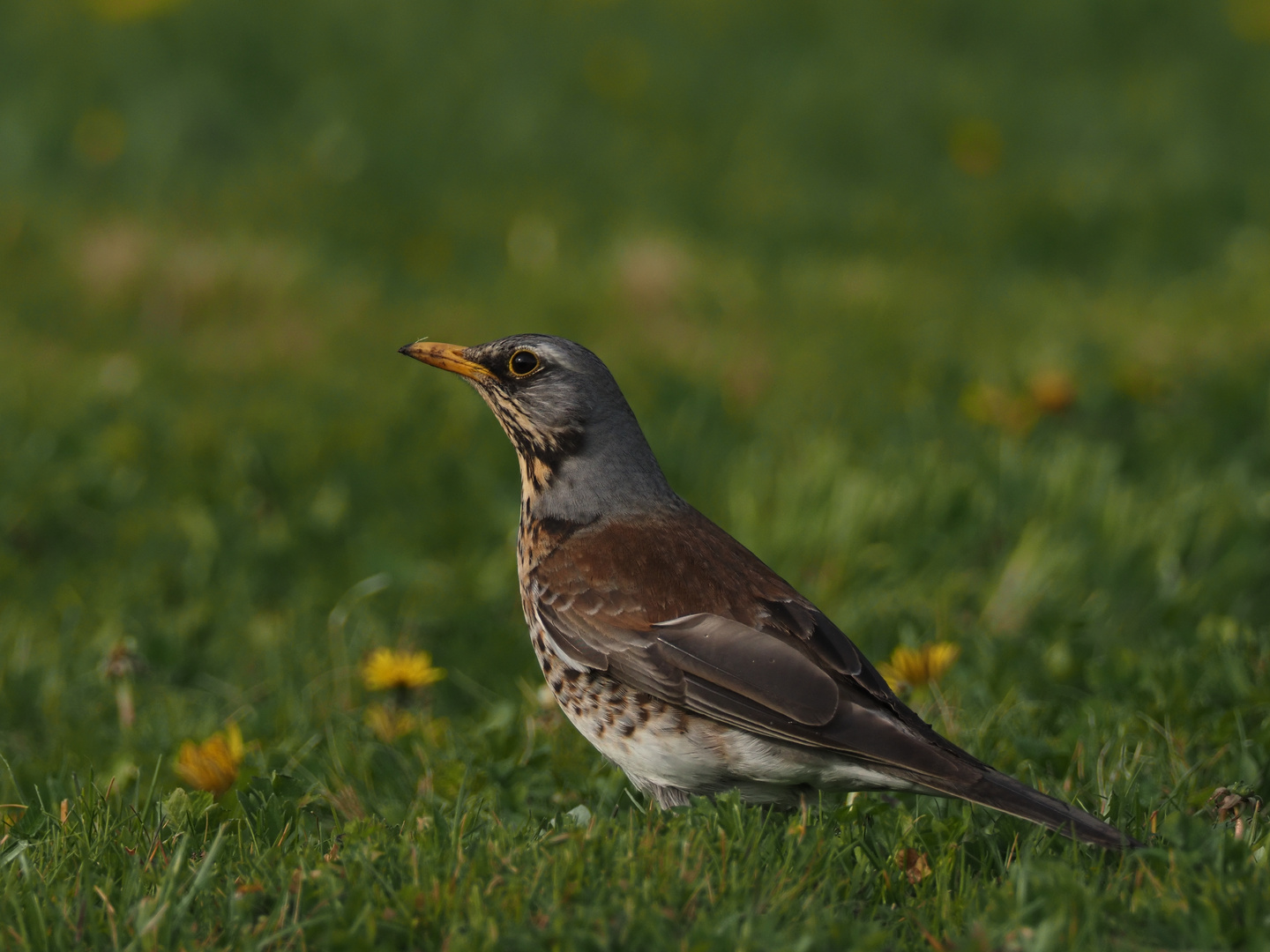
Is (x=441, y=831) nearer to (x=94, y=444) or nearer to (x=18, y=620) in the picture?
(x=18, y=620)

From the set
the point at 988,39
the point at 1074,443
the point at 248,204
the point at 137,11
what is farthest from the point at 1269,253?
Answer: the point at 137,11

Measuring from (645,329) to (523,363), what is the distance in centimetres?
470

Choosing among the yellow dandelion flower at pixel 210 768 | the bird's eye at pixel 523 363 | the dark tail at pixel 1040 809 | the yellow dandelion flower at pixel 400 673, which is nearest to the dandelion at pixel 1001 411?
the bird's eye at pixel 523 363

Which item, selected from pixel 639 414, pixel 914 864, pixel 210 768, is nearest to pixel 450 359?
pixel 210 768

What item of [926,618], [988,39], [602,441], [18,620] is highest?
[988,39]

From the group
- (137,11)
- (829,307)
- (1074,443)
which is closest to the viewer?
(1074,443)

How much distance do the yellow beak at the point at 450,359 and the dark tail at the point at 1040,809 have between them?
2231 millimetres

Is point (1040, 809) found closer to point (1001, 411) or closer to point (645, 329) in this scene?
point (1001, 411)

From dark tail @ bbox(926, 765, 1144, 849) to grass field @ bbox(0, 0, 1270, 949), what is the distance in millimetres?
87

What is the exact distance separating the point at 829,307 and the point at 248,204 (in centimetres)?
451

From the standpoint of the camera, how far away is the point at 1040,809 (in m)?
3.36

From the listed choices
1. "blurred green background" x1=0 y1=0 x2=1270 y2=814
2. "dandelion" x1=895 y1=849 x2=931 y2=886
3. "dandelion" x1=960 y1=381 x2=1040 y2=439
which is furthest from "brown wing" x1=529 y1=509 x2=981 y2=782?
"dandelion" x1=960 y1=381 x2=1040 y2=439

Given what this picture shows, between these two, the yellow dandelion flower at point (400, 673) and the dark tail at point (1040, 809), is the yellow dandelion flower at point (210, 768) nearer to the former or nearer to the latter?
the yellow dandelion flower at point (400, 673)

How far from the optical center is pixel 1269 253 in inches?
436
